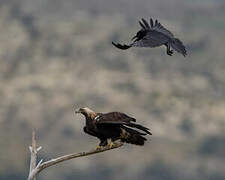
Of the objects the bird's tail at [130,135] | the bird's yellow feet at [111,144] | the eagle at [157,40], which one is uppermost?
the eagle at [157,40]

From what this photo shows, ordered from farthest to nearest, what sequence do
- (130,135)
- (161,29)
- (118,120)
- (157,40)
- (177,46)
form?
(161,29)
(177,46)
(157,40)
(130,135)
(118,120)

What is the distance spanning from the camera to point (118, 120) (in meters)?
7.35

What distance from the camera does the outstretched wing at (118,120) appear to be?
23.7 feet

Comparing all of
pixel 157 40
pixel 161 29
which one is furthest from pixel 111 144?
pixel 161 29

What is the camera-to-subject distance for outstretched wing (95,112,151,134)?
7.23 m

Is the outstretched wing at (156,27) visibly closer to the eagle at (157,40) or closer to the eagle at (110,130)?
the eagle at (157,40)

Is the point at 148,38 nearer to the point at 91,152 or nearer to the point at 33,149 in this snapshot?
the point at 91,152

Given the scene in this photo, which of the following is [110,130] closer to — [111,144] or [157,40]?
[111,144]

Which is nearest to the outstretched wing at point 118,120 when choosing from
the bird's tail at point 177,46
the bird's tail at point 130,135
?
the bird's tail at point 130,135

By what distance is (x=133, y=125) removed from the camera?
23.7 feet

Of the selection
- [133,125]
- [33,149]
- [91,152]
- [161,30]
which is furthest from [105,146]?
[161,30]

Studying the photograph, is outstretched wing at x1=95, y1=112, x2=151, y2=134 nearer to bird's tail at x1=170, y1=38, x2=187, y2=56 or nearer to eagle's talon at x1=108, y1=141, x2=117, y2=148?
eagle's talon at x1=108, y1=141, x2=117, y2=148

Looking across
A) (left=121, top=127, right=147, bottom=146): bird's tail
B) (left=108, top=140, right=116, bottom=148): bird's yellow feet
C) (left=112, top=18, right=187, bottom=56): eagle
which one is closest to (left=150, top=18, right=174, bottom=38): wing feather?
(left=112, top=18, right=187, bottom=56): eagle

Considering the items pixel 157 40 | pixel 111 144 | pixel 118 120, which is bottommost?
pixel 111 144
